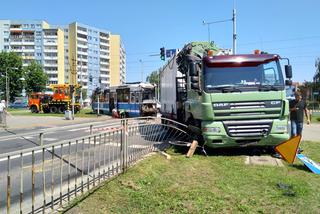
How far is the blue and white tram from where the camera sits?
3500 cm

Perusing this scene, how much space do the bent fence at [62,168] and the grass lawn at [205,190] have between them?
12.1 inches

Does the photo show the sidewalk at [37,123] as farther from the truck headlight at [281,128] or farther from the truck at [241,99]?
the truck headlight at [281,128]

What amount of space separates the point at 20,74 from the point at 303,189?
89.9m

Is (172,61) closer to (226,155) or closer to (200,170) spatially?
(226,155)

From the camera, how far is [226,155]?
36.1 ft

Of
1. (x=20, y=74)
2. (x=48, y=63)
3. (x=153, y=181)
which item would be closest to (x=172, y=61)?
(x=153, y=181)

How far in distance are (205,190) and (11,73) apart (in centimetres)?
8792

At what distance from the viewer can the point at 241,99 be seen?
10.4 metres

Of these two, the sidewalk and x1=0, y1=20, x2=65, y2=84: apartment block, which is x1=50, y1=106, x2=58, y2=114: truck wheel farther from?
x1=0, y1=20, x2=65, y2=84: apartment block

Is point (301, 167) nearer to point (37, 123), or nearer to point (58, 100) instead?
point (37, 123)

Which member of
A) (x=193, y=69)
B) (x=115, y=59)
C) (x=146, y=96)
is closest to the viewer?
(x=193, y=69)

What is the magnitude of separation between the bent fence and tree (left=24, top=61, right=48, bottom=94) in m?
86.6

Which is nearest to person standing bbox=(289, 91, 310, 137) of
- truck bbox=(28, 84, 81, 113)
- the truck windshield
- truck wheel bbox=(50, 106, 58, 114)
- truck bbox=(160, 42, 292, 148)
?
truck bbox=(160, 42, 292, 148)

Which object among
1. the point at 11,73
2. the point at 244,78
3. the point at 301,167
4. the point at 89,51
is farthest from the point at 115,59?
the point at 301,167
